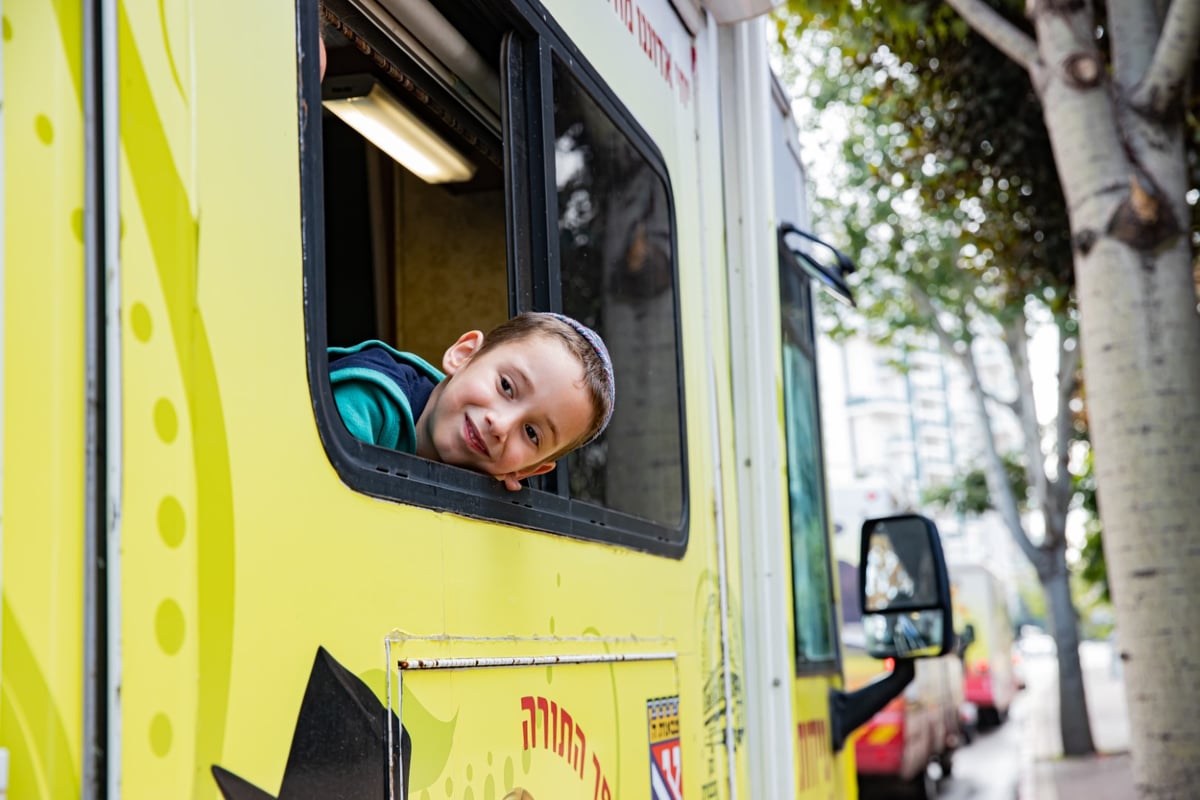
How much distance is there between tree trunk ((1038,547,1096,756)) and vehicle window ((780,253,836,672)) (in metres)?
14.5

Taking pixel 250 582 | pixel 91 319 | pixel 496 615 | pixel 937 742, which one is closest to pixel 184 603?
pixel 250 582

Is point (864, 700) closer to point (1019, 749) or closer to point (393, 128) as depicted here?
point (393, 128)

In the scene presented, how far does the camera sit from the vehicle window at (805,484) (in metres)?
3.56

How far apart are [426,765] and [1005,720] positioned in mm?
28696

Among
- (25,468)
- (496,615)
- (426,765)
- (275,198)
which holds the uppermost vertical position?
(275,198)

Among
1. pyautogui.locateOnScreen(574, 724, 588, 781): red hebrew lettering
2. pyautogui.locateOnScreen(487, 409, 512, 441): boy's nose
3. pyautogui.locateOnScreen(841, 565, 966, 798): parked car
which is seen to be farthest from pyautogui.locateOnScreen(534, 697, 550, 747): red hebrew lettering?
pyautogui.locateOnScreen(841, 565, 966, 798): parked car

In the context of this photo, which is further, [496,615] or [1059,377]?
[1059,377]

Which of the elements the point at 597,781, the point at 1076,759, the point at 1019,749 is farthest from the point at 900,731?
the point at 597,781

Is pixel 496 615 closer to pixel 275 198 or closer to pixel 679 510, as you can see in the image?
pixel 275 198

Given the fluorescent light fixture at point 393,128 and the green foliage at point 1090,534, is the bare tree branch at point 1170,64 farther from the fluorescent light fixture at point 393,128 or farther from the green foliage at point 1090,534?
the green foliage at point 1090,534

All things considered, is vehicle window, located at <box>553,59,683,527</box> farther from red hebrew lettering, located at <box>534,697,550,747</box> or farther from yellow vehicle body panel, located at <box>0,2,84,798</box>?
yellow vehicle body panel, located at <box>0,2,84,798</box>

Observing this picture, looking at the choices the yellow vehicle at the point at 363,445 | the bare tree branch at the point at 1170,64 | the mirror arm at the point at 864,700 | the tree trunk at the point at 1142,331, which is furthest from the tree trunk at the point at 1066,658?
the yellow vehicle at the point at 363,445

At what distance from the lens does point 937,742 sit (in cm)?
1543

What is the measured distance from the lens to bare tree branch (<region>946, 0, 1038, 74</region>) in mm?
6992
